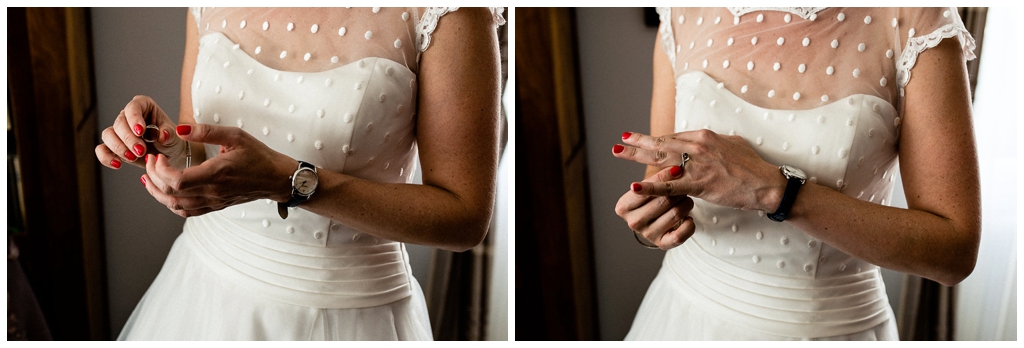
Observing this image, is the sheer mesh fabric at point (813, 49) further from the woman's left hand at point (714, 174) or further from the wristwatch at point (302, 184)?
the wristwatch at point (302, 184)

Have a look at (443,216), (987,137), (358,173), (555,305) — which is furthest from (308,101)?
(987,137)

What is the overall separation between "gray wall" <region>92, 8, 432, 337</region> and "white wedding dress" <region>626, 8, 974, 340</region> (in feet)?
4.52

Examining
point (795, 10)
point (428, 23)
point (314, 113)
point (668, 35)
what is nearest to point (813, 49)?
point (795, 10)

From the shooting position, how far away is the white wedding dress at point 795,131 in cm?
99

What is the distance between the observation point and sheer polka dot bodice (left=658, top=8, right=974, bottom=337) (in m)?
0.99

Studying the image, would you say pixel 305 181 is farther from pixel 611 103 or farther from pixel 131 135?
pixel 611 103

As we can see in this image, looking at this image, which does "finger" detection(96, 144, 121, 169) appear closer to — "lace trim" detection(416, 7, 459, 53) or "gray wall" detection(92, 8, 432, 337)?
"lace trim" detection(416, 7, 459, 53)

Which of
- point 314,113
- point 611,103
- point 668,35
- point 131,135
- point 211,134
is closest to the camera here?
point 211,134

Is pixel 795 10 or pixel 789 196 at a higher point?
pixel 795 10

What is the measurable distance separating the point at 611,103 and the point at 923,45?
2.40 feet

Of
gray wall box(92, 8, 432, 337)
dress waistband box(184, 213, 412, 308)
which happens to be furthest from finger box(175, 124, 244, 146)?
gray wall box(92, 8, 432, 337)

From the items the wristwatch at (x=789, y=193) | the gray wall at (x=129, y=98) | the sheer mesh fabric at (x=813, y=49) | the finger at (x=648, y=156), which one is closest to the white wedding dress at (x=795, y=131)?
the sheer mesh fabric at (x=813, y=49)

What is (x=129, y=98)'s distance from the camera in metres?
1.58

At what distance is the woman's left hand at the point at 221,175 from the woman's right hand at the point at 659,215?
1.81 feet
